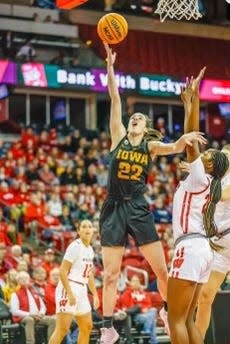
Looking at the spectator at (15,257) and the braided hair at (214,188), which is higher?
the braided hair at (214,188)

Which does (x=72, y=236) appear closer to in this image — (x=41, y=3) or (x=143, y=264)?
(x=143, y=264)

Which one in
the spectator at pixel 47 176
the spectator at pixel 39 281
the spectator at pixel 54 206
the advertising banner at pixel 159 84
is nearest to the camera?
the spectator at pixel 39 281

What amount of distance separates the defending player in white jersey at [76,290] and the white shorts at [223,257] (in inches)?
66.8

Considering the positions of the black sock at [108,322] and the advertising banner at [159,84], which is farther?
the advertising banner at [159,84]

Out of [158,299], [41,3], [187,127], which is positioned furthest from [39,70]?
[187,127]

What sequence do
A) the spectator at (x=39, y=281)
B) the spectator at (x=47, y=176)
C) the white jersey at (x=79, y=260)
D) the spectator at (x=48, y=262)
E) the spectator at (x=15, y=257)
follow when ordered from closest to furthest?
the white jersey at (x=79, y=260)
the spectator at (x=39, y=281)
the spectator at (x=15, y=257)
the spectator at (x=48, y=262)
the spectator at (x=47, y=176)

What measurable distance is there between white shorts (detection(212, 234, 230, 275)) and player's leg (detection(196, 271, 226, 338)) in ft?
0.18

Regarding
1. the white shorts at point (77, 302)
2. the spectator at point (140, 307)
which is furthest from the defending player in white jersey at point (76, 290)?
the spectator at point (140, 307)

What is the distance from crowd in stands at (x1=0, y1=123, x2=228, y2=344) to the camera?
1261 cm

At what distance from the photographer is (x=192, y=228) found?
679 cm

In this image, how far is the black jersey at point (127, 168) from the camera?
7.85 meters

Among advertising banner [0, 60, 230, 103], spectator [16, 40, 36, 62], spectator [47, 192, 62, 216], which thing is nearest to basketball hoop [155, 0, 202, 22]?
spectator [47, 192, 62, 216]

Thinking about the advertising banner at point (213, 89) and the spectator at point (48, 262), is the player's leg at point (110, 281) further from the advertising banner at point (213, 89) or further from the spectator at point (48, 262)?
the advertising banner at point (213, 89)

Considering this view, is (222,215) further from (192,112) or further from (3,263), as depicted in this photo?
(3,263)
